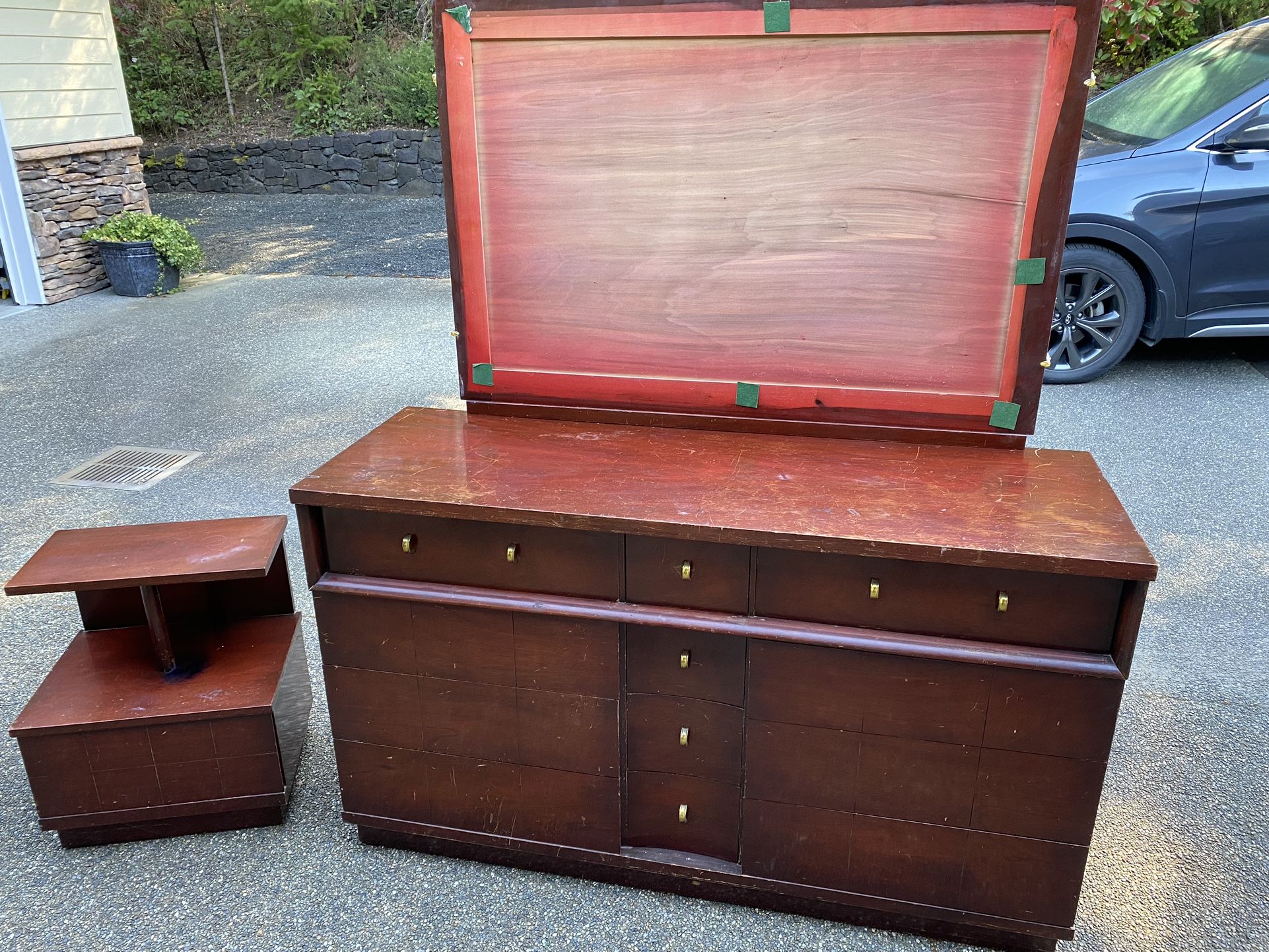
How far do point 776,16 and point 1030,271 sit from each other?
72cm

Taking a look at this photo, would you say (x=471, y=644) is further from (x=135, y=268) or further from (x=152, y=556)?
(x=135, y=268)

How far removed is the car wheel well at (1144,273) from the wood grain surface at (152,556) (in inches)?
169

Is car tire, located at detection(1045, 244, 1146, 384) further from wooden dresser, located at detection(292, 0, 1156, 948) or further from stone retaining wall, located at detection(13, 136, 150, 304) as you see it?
stone retaining wall, located at detection(13, 136, 150, 304)

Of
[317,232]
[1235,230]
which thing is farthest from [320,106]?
[1235,230]

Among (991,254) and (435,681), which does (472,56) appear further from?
(435,681)

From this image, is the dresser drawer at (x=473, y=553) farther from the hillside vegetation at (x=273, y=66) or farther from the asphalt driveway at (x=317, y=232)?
the hillside vegetation at (x=273, y=66)

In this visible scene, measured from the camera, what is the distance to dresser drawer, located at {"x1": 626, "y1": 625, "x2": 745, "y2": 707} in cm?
183

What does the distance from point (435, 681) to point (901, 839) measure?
997mm

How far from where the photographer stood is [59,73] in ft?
22.6

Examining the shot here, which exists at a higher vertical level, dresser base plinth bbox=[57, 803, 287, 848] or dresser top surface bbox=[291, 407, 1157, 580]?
dresser top surface bbox=[291, 407, 1157, 580]

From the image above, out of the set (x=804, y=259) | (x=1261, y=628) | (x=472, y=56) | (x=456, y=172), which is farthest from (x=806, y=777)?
(x=1261, y=628)

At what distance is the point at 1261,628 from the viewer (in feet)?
9.68

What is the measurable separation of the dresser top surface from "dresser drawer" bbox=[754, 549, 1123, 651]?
0.06m

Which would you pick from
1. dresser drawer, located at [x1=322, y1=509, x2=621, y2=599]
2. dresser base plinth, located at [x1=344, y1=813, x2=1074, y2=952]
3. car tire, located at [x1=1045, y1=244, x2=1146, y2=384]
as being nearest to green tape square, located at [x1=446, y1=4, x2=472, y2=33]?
dresser drawer, located at [x1=322, y1=509, x2=621, y2=599]
